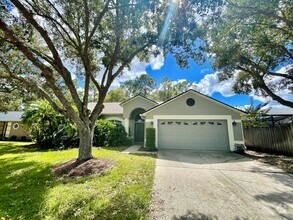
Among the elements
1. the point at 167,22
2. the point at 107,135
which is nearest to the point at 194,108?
the point at 167,22

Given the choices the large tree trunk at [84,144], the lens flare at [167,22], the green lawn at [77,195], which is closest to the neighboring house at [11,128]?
the green lawn at [77,195]

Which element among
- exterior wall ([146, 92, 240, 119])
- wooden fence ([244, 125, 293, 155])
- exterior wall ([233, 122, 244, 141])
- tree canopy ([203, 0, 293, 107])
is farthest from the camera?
exterior wall ([146, 92, 240, 119])

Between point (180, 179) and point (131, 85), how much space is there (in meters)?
33.2

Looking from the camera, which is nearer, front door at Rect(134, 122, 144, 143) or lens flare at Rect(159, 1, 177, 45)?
lens flare at Rect(159, 1, 177, 45)

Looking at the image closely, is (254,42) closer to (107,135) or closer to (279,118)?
(279,118)

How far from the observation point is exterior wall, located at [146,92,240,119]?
13.1 meters

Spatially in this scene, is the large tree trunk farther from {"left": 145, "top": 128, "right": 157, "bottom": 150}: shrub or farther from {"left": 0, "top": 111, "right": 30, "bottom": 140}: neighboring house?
Answer: {"left": 0, "top": 111, "right": 30, "bottom": 140}: neighboring house

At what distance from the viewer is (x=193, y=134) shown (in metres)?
13.2

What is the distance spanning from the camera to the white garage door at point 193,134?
42.1 feet

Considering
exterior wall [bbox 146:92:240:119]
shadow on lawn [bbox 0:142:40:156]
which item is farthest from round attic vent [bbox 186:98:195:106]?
shadow on lawn [bbox 0:142:40:156]

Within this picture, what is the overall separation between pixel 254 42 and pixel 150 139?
32.4 ft

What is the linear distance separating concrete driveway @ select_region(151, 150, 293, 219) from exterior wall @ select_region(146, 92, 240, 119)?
20.1 ft

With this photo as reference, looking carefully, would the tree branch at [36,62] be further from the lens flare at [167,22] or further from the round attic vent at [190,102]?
the round attic vent at [190,102]

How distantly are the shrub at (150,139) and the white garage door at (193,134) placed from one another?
2.74 feet
